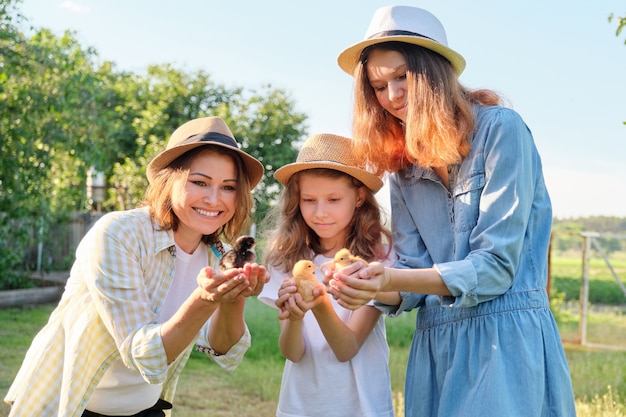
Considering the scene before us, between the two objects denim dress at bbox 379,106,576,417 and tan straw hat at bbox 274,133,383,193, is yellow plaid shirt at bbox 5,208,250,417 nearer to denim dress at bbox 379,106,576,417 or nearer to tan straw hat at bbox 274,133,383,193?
tan straw hat at bbox 274,133,383,193

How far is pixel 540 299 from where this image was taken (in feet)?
9.20

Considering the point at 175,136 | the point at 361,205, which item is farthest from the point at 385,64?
the point at 175,136

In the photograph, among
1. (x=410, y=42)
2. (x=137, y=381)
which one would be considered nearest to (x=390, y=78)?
(x=410, y=42)

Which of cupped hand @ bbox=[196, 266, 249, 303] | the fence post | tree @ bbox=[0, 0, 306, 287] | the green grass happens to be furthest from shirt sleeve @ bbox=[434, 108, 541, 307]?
the fence post

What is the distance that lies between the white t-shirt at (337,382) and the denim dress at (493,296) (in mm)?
322

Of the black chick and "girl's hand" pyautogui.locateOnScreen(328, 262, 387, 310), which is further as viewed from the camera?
the black chick

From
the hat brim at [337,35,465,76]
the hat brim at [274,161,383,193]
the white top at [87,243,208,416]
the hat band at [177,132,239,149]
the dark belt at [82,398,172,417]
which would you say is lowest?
the dark belt at [82,398,172,417]

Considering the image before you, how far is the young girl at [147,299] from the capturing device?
2.95 m

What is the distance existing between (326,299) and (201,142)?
0.97 m

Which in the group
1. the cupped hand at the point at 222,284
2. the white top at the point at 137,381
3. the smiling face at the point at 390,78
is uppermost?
the smiling face at the point at 390,78

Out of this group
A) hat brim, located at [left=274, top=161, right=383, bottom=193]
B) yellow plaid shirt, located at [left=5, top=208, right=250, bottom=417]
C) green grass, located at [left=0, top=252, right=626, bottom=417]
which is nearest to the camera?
yellow plaid shirt, located at [left=5, top=208, right=250, bottom=417]

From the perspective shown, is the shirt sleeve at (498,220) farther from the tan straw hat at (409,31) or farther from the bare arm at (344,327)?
the bare arm at (344,327)

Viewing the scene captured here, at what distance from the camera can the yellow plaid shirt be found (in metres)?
2.95

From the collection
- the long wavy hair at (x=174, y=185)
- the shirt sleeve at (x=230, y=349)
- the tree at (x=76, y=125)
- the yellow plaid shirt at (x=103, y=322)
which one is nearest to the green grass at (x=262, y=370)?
the tree at (x=76, y=125)
